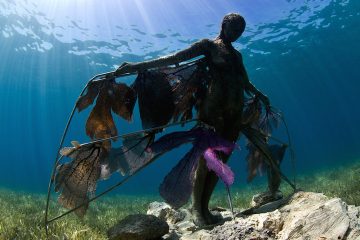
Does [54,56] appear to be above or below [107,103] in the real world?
above

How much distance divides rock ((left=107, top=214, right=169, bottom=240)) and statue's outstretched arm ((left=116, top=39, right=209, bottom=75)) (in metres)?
1.84

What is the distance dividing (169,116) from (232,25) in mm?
1472

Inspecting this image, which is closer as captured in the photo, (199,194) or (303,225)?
(303,225)

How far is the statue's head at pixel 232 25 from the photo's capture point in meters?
4.39

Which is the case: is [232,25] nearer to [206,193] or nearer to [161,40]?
[206,193]

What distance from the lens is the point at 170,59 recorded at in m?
4.11

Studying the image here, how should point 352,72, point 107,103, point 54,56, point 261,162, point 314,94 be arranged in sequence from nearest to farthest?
point 107,103, point 261,162, point 54,56, point 352,72, point 314,94

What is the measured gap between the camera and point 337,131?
14412 centimetres

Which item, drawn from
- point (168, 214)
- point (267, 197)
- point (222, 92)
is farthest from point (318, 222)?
point (168, 214)

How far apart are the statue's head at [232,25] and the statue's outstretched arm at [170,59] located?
33 centimetres

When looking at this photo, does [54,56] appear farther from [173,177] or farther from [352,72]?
[352,72]

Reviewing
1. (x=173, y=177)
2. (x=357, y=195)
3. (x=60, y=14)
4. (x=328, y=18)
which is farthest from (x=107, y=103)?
(x=328, y=18)

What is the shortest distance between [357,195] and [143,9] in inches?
923

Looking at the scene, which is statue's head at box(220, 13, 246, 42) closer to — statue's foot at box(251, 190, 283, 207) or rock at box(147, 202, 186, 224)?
statue's foot at box(251, 190, 283, 207)
